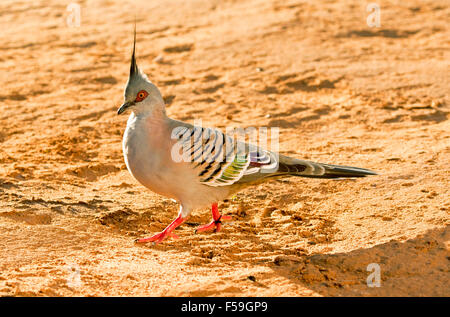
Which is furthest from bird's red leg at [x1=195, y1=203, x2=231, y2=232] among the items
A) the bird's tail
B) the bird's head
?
the bird's head

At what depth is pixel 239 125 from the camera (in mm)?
7398

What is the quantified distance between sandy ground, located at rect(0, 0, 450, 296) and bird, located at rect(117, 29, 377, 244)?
0.38m

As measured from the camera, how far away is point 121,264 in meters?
4.42

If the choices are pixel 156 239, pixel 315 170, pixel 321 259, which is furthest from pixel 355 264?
pixel 156 239

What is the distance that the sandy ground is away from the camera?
4.25m

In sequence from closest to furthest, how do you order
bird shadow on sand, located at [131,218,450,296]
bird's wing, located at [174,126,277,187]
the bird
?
bird shadow on sand, located at [131,218,450,296] → the bird → bird's wing, located at [174,126,277,187]

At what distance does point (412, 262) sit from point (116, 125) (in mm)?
4421

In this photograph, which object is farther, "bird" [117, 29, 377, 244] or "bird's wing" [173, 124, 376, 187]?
"bird's wing" [173, 124, 376, 187]

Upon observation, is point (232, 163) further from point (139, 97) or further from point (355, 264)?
point (355, 264)

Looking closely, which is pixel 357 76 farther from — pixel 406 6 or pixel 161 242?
pixel 161 242

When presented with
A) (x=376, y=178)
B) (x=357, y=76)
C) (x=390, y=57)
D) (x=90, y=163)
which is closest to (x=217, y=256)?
(x=376, y=178)

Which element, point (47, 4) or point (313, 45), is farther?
point (47, 4)

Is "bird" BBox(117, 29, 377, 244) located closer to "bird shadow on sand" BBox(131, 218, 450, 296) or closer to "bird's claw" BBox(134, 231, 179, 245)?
"bird's claw" BBox(134, 231, 179, 245)

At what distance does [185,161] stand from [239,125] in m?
2.80
